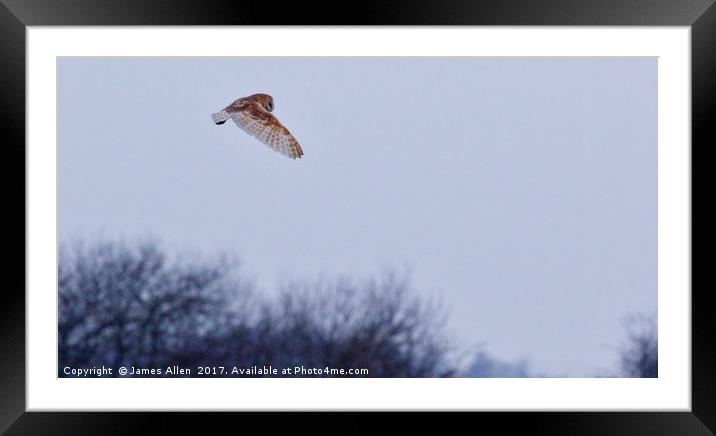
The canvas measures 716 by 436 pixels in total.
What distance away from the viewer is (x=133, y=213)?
1.80 metres

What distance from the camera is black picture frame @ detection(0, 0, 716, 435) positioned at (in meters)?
1.34

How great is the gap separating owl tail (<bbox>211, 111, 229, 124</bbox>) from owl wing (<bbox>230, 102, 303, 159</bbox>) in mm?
33

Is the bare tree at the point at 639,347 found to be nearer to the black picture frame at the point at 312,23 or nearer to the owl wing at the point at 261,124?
the black picture frame at the point at 312,23

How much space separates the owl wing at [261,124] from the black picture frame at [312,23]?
1.55 feet

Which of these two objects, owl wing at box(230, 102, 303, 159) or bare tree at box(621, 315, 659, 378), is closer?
bare tree at box(621, 315, 659, 378)

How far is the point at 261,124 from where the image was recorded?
5.92 feet

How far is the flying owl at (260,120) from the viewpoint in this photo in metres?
1.80

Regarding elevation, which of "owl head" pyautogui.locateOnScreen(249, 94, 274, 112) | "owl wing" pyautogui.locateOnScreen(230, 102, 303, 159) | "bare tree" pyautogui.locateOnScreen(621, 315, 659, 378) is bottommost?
"bare tree" pyautogui.locateOnScreen(621, 315, 659, 378)

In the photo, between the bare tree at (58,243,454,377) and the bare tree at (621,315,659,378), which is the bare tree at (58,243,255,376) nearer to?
the bare tree at (58,243,454,377)

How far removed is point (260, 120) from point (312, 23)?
1.64ft

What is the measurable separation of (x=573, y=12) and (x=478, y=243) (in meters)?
0.75

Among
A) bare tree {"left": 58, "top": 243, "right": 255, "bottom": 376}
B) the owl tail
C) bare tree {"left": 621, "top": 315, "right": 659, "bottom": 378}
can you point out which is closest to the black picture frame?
bare tree {"left": 621, "top": 315, "right": 659, "bottom": 378}

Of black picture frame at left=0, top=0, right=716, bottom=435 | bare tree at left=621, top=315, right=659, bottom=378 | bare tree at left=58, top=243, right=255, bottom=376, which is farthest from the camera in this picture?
bare tree at left=58, top=243, right=255, bottom=376

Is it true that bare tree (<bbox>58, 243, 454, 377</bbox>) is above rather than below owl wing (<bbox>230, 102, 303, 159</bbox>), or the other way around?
below
